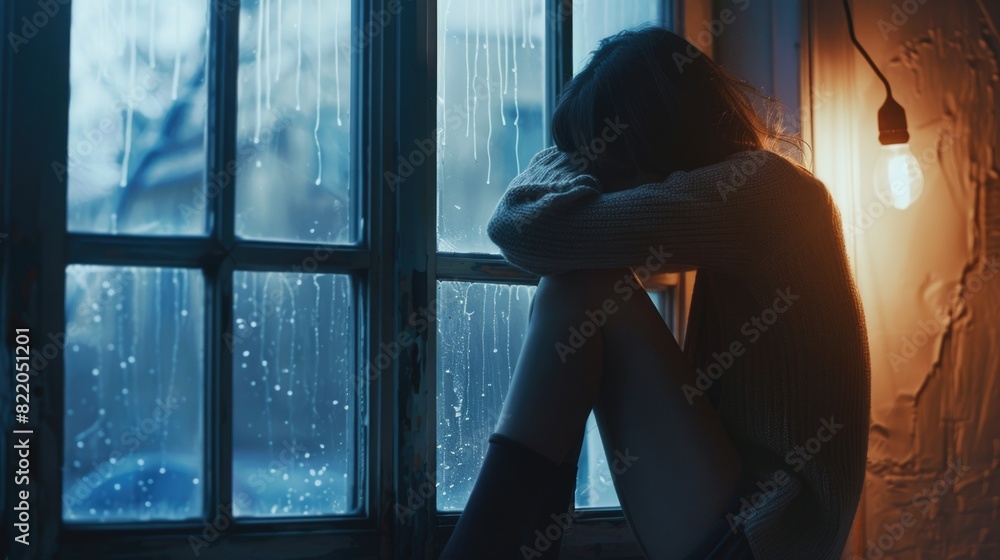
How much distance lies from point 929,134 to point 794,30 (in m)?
0.28

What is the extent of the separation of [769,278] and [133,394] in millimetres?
802

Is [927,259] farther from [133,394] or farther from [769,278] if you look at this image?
[133,394]

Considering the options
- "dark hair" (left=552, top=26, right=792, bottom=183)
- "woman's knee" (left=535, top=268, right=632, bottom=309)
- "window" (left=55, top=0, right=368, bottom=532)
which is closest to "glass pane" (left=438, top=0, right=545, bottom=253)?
"window" (left=55, top=0, right=368, bottom=532)

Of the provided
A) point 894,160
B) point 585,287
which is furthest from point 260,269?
point 894,160

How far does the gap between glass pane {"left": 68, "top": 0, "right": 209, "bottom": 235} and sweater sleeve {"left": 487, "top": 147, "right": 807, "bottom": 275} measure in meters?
0.48

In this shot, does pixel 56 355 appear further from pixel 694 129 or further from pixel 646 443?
pixel 694 129

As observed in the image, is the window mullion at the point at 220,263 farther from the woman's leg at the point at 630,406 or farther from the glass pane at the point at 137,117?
the woman's leg at the point at 630,406

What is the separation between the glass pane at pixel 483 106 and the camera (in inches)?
55.1

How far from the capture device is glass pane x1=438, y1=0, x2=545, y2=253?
55.1 inches

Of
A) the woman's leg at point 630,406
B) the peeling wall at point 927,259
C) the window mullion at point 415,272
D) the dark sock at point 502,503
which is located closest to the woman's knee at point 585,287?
the woman's leg at point 630,406

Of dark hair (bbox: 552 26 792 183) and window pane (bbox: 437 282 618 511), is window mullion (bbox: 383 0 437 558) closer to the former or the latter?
window pane (bbox: 437 282 618 511)

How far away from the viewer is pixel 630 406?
1000 mm

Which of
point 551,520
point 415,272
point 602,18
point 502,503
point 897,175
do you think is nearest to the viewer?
point 502,503

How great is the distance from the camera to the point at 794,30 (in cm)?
147
